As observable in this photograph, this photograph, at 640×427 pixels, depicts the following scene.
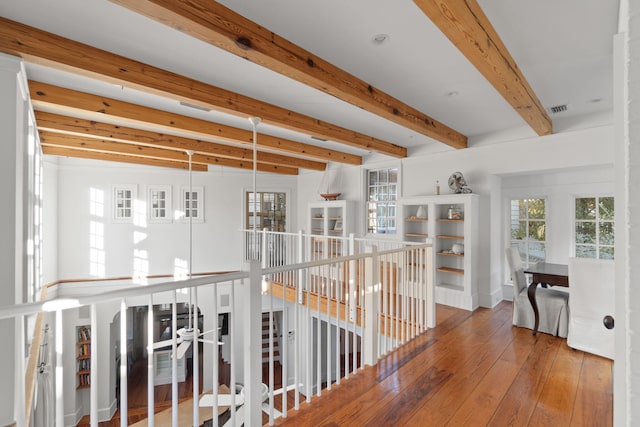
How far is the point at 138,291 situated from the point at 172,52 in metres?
1.86

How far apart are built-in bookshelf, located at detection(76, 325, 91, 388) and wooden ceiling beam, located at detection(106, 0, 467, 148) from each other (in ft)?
21.5

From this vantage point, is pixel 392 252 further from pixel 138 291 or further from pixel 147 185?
pixel 147 185

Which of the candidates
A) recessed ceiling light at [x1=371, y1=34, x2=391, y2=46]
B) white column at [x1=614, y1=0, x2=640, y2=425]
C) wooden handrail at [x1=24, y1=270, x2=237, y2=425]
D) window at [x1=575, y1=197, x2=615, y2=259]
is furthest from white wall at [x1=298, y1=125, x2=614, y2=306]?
wooden handrail at [x1=24, y1=270, x2=237, y2=425]

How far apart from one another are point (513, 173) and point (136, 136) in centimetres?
536

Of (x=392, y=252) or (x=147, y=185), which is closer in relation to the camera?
(x=392, y=252)

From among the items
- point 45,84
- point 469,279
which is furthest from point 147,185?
point 469,279

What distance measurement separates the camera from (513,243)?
502 cm

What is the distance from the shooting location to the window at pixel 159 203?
6.73 metres

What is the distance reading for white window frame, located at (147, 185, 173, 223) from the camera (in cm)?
671

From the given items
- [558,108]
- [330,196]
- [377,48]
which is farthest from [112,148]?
[558,108]

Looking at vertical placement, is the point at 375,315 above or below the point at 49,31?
below

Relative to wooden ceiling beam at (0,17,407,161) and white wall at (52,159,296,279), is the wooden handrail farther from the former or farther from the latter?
wooden ceiling beam at (0,17,407,161)

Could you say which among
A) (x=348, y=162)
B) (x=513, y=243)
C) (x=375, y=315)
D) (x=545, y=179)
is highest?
(x=348, y=162)

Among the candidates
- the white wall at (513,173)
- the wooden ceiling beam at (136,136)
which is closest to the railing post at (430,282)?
the white wall at (513,173)
